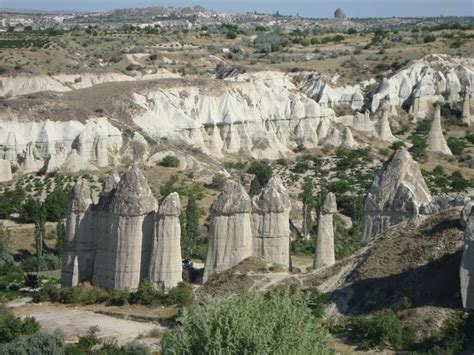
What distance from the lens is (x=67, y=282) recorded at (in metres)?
31.4

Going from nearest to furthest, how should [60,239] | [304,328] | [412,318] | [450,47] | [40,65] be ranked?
1. [304,328]
2. [412,318]
3. [60,239]
4. [40,65]
5. [450,47]

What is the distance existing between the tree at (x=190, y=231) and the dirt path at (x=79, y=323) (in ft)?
33.3

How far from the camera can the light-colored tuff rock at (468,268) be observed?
24.0m

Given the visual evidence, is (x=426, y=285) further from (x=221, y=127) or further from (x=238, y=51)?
(x=238, y=51)

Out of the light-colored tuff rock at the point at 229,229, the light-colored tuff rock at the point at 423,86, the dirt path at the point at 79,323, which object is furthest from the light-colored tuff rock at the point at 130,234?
the light-colored tuff rock at the point at 423,86

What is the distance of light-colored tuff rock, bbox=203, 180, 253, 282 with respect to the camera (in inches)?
1171

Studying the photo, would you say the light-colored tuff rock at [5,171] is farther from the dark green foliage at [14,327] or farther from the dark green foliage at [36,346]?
the dark green foliage at [36,346]

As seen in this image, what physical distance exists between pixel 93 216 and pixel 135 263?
2.57 meters

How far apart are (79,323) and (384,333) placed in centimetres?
937

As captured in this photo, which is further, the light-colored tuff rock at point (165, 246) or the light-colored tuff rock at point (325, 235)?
the light-colored tuff rock at point (325, 235)

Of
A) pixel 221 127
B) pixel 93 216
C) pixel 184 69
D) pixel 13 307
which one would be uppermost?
pixel 184 69

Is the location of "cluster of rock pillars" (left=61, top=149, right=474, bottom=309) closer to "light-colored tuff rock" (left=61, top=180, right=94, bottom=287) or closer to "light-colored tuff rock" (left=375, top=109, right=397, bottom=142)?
"light-colored tuff rock" (left=61, top=180, right=94, bottom=287)

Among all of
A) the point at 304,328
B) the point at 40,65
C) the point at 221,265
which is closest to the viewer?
the point at 304,328

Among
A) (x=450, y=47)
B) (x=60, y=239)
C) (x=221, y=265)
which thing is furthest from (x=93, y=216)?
(x=450, y=47)
